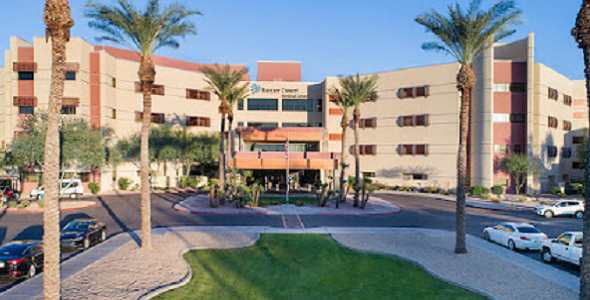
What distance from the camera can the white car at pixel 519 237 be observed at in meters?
19.2

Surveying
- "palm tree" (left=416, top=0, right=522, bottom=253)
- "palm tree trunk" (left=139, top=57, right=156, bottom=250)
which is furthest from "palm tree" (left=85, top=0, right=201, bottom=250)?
"palm tree" (left=416, top=0, right=522, bottom=253)

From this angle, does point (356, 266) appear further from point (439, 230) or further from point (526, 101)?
point (526, 101)

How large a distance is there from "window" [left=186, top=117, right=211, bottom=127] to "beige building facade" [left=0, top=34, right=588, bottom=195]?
154 mm

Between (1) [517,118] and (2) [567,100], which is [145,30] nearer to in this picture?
→ (1) [517,118]

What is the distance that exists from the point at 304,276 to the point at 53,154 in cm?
1005

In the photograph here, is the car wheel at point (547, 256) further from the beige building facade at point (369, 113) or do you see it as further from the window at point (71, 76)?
the window at point (71, 76)

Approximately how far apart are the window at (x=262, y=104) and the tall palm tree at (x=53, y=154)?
4910 cm

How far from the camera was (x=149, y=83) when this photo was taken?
18.3 meters

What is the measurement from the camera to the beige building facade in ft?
145

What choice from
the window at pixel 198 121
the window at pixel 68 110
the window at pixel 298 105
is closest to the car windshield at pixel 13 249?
the window at pixel 68 110

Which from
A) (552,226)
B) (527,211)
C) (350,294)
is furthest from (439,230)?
(527,211)

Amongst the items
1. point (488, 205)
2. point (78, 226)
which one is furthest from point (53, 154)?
point (488, 205)

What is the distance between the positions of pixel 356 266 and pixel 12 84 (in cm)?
4876

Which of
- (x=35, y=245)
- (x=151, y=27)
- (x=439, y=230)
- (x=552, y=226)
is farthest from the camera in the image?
(x=552, y=226)
